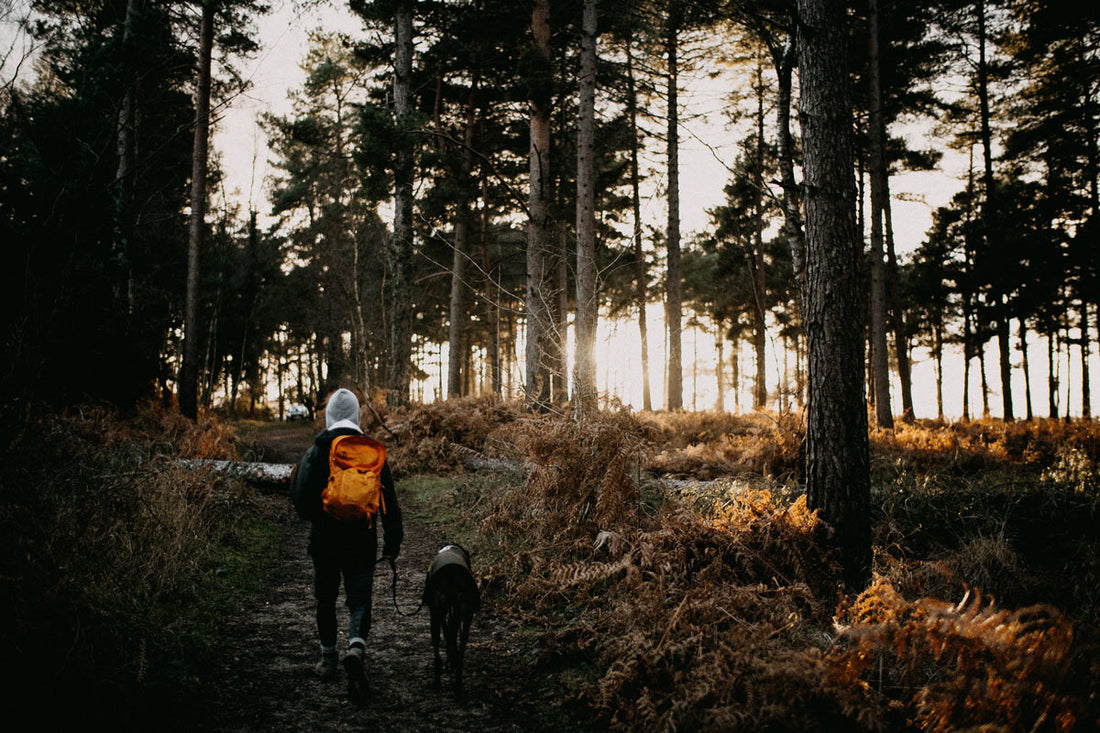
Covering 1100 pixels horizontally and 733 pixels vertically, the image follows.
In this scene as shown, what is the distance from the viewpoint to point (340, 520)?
3898mm

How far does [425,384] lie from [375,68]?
33.1 m

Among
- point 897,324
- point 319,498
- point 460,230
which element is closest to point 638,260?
point 460,230

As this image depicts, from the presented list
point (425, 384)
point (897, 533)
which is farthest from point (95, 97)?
point (425, 384)

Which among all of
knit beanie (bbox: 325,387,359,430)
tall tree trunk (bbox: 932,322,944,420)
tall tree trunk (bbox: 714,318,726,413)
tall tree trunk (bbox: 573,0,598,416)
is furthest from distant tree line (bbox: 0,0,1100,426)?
tall tree trunk (bbox: 714,318,726,413)

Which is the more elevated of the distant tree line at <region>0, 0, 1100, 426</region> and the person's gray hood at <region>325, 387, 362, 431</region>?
the distant tree line at <region>0, 0, 1100, 426</region>

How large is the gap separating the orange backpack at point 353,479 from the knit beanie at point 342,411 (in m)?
0.21

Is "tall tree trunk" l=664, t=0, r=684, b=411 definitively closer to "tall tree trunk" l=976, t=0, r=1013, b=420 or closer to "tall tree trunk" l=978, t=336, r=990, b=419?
"tall tree trunk" l=976, t=0, r=1013, b=420

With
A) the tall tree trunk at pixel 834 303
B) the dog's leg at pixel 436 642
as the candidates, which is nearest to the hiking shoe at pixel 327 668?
the dog's leg at pixel 436 642

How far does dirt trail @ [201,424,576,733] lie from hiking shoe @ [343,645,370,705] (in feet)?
0.21

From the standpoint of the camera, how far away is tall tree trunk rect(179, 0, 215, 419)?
13773 mm

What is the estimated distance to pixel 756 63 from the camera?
16266mm

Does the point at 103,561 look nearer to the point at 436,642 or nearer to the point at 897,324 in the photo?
the point at 436,642

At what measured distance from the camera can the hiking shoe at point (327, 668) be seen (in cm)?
400

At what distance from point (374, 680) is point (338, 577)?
789mm
